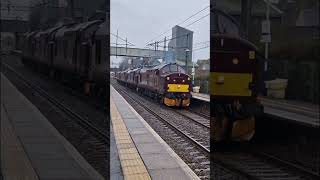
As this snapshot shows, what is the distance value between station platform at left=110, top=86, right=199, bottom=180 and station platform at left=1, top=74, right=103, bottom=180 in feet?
0.68

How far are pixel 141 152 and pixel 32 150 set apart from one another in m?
0.63

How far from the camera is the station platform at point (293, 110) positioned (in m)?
1.80

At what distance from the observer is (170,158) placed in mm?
2396

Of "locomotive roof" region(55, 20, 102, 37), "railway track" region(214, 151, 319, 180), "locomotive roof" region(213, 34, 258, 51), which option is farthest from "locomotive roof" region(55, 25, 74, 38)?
"railway track" region(214, 151, 319, 180)

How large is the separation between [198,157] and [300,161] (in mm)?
645

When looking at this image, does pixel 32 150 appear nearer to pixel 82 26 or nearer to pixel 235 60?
pixel 82 26

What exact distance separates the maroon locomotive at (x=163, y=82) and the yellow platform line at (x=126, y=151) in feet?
0.78

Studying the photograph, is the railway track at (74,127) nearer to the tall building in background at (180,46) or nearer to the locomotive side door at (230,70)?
the tall building in background at (180,46)

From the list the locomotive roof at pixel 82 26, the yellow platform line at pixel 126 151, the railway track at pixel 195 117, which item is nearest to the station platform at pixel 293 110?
the railway track at pixel 195 117

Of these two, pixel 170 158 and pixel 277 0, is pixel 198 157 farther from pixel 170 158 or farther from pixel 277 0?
pixel 277 0

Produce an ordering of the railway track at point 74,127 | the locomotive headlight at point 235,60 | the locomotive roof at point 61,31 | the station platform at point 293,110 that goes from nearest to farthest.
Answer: the station platform at point 293,110 → the locomotive headlight at point 235,60 → the railway track at point 74,127 → the locomotive roof at point 61,31

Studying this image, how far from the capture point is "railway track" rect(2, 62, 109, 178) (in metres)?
2.37

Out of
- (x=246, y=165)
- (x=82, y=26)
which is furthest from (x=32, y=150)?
(x=246, y=165)

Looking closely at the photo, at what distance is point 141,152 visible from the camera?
7.99 feet
